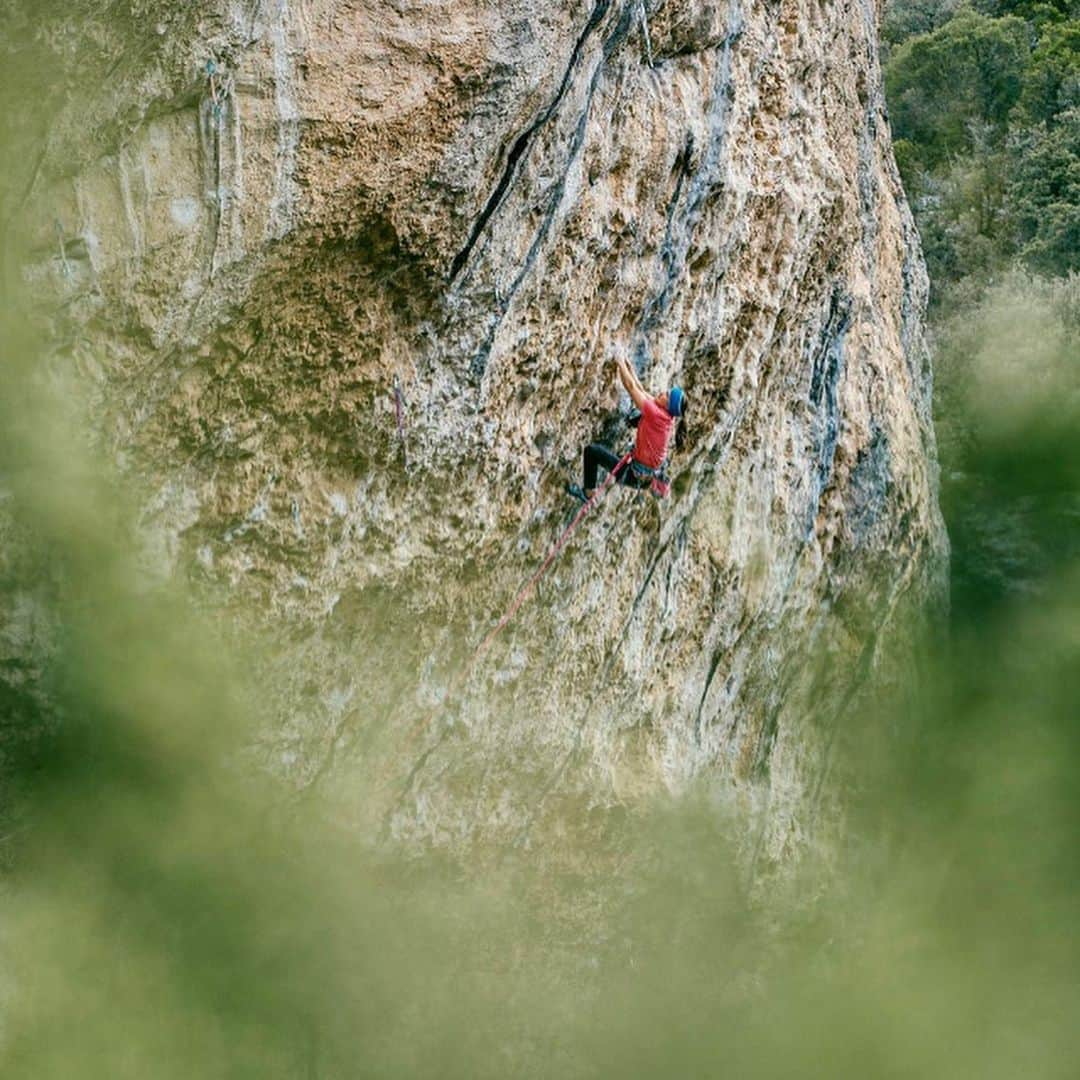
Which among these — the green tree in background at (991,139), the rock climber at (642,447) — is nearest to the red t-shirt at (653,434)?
the rock climber at (642,447)

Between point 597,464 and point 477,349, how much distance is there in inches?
63.8

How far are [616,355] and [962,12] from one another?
23.5m

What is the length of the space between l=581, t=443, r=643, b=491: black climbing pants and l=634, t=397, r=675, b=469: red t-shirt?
0.19 m

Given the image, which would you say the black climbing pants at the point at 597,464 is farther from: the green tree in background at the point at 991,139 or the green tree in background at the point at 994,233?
the green tree in background at the point at 991,139

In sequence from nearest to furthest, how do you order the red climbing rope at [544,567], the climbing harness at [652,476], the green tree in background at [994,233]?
the red climbing rope at [544,567] < the climbing harness at [652,476] < the green tree in background at [994,233]

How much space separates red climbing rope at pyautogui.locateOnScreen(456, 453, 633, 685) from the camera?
8648mm

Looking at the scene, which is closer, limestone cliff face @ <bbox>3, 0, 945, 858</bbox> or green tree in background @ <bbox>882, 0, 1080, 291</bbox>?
limestone cliff face @ <bbox>3, 0, 945, 858</bbox>

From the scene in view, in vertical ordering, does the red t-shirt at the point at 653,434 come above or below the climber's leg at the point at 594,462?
above

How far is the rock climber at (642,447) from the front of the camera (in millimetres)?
8445

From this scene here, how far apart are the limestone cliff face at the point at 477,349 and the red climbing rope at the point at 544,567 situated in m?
0.11

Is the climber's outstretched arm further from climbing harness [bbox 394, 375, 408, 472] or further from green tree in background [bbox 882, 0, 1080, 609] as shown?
green tree in background [bbox 882, 0, 1080, 609]

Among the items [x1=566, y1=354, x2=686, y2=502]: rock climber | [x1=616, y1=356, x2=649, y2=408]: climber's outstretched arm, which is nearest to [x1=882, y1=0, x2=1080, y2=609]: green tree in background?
[x1=566, y1=354, x2=686, y2=502]: rock climber

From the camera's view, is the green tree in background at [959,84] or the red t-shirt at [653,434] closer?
the red t-shirt at [653,434]

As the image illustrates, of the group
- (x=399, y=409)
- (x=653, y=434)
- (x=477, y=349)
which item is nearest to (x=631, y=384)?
(x=653, y=434)
